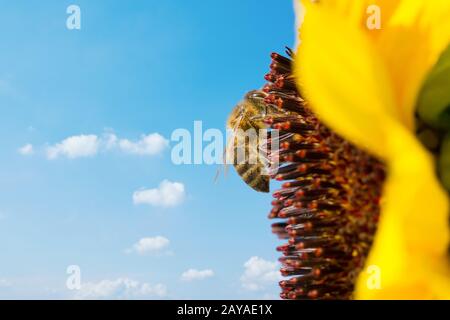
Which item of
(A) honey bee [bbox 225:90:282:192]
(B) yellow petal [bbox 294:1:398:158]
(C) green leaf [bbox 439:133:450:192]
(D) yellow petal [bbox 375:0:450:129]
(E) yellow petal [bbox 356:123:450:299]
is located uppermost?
(A) honey bee [bbox 225:90:282:192]

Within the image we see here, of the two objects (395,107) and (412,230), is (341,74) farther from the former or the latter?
(412,230)

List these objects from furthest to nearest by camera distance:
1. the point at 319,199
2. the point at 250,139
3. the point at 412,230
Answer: the point at 250,139
the point at 319,199
the point at 412,230

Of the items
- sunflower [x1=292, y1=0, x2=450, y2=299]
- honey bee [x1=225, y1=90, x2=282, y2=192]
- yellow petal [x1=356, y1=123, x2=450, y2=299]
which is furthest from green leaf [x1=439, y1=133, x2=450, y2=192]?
honey bee [x1=225, y1=90, x2=282, y2=192]

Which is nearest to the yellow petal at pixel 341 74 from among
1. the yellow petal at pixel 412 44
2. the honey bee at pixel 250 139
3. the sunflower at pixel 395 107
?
the sunflower at pixel 395 107

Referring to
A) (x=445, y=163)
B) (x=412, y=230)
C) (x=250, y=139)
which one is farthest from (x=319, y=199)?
(x=250, y=139)

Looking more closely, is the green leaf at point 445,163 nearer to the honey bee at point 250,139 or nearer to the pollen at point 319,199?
the pollen at point 319,199

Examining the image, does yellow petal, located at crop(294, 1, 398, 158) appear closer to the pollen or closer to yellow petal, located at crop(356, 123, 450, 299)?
yellow petal, located at crop(356, 123, 450, 299)
